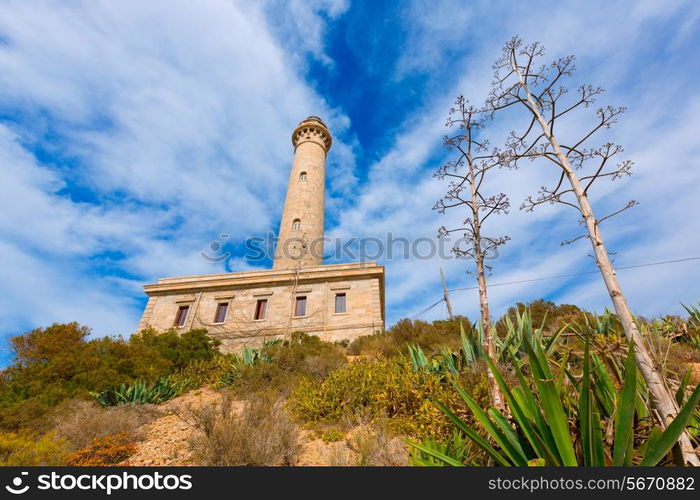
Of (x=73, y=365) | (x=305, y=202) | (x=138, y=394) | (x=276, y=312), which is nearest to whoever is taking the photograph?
(x=138, y=394)

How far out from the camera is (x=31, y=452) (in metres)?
4.87

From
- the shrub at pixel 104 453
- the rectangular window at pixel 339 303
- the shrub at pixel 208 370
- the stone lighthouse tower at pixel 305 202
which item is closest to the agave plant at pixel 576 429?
the shrub at pixel 104 453

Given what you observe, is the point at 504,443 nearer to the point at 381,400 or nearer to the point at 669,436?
the point at 669,436

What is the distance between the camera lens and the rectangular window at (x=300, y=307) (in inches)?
672

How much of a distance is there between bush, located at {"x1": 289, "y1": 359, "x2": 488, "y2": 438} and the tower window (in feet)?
35.1

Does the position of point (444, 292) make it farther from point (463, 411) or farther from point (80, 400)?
point (80, 400)

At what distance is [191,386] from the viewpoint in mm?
9523

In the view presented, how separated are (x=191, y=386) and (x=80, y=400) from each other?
2.62 meters

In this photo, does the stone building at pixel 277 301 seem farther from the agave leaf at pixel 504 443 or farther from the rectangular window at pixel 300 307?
the agave leaf at pixel 504 443

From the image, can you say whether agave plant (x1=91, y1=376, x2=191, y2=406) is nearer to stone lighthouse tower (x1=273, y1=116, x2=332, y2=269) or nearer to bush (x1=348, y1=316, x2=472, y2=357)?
bush (x1=348, y1=316, x2=472, y2=357)

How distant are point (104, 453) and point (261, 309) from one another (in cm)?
1260

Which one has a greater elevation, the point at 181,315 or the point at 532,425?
the point at 181,315

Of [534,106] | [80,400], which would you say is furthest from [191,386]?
[534,106]
